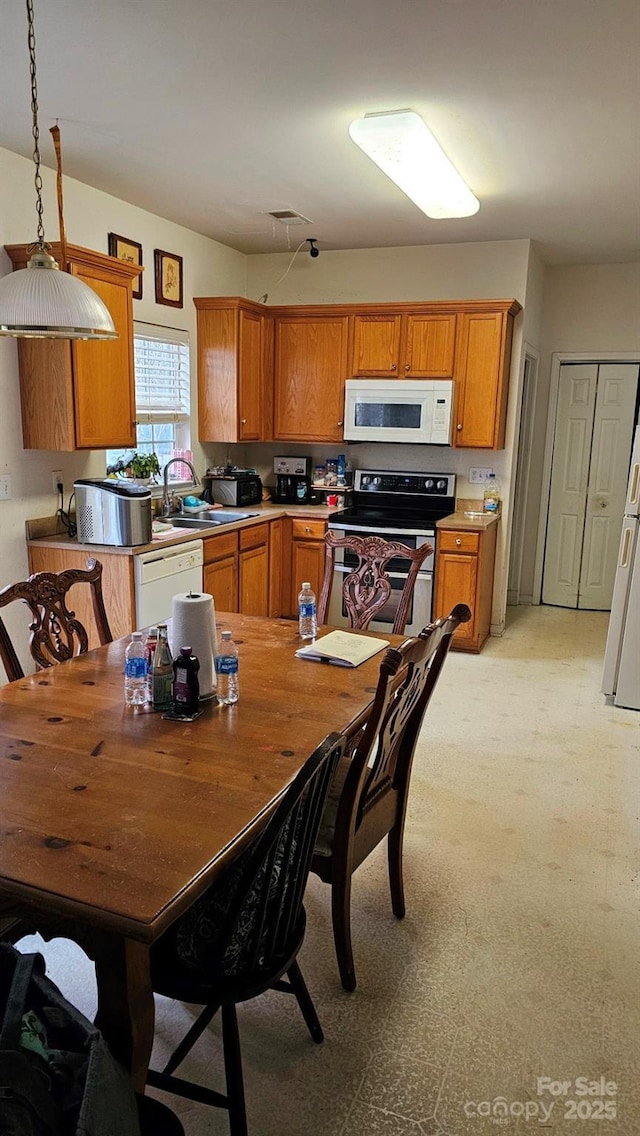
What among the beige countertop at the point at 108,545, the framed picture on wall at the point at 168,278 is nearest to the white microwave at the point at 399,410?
the beige countertop at the point at 108,545

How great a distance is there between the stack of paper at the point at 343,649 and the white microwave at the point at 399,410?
281 cm

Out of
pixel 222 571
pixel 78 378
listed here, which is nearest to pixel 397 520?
pixel 222 571

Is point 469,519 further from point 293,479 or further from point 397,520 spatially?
point 293,479

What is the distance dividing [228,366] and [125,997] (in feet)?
14.5

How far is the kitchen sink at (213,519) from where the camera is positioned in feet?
15.0

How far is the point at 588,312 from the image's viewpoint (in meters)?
5.82

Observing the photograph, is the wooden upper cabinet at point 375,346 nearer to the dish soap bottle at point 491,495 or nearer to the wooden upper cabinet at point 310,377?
the wooden upper cabinet at point 310,377

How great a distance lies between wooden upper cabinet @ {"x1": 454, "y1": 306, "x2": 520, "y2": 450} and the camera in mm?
4934

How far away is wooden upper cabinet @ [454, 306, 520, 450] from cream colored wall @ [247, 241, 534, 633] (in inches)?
8.6

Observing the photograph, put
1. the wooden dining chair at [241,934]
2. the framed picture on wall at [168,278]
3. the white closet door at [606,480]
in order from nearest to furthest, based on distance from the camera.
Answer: the wooden dining chair at [241,934] < the framed picture on wall at [168,278] < the white closet door at [606,480]

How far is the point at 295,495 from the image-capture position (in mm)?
5770

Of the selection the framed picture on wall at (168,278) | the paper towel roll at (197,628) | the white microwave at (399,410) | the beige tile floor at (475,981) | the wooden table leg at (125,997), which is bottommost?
the beige tile floor at (475,981)

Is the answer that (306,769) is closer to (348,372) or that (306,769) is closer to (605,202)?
(605,202)

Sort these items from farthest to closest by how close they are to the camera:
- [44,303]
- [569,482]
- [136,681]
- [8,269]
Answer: [569,482], [8,269], [136,681], [44,303]
